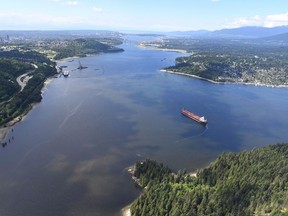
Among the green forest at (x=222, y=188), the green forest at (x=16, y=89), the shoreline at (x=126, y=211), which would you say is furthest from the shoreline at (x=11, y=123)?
the shoreline at (x=126, y=211)

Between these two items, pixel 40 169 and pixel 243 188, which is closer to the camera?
pixel 243 188

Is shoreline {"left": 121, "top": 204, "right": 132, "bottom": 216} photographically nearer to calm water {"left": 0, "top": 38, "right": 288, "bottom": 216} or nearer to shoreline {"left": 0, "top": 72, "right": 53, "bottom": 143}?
calm water {"left": 0, "top": 38, "right": 288, "bottom": 216}

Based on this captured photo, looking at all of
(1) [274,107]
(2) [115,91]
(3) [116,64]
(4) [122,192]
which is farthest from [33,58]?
(4) [122,192]

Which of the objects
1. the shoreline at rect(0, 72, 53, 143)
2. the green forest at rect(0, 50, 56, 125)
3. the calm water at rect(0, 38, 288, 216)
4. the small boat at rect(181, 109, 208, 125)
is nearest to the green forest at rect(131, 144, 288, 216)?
the calm water at rect(0, 38, 288, 216)

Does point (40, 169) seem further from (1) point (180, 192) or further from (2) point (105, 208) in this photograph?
(1) point (180, 192)

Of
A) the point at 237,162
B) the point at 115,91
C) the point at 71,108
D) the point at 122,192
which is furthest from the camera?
the point at 115,91

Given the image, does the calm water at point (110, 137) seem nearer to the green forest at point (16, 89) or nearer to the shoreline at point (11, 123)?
the shoreline at point (11, 123)

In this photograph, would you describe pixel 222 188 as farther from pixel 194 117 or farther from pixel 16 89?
pixel 16 89
